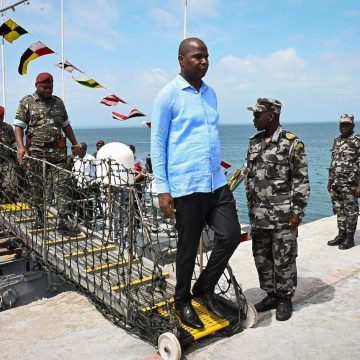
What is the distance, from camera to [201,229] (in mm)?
3125

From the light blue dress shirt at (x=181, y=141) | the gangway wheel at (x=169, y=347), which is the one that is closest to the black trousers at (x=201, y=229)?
the light blue dress shirt at (x=181, y=141)

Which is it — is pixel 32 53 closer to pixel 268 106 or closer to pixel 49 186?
pixel 49 186

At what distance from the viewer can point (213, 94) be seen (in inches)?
126

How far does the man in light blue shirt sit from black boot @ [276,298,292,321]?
0.81 metres


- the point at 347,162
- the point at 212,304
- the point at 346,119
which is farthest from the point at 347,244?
the point at 212,304

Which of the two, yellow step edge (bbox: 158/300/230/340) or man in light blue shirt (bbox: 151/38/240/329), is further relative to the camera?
yellow step edge (bbox: 158/300/230/340)

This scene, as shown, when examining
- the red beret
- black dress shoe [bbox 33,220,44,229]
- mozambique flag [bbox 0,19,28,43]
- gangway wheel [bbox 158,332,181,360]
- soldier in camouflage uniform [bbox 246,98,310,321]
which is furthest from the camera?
mozambique flag [bbox 0,19,28,43]

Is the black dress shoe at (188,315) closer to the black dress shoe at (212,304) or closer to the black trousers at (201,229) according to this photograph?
the black trousers at (201,229)

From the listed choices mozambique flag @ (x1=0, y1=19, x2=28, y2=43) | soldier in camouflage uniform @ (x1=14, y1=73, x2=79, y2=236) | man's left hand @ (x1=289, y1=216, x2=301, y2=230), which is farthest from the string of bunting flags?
man's left hand @ (x1=289, y1=216, x2=301, y2=230)

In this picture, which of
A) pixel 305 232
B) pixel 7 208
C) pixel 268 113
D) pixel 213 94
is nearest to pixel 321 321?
pixel 268 113

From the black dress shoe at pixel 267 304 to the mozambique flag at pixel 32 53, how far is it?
760 cm

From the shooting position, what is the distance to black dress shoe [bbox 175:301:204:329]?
3.12 meters

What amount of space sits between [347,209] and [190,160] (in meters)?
3.93

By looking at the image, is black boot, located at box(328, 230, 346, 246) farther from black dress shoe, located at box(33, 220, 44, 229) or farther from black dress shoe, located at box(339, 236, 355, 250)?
black dress shoe, located at box(33, 220, 44, 229)
